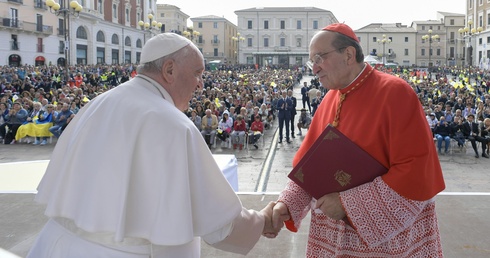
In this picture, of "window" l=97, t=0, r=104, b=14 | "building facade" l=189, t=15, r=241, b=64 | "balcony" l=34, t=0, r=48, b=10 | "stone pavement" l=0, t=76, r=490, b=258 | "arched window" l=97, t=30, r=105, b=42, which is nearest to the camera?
"stone pavement" l=0, t=76, r=490, b=258

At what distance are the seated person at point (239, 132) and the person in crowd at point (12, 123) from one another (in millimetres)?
6724

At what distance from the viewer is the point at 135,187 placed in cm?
202

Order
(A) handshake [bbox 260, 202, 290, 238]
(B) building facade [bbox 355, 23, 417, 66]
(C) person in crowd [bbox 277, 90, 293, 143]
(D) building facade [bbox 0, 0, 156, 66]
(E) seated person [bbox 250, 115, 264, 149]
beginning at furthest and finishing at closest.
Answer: (B) building facade [bbox 355, 23, 417, 66] → (D) building facade [bbox 0, 0, 156, 66] → (C) person in crowd [bbox 277, 90, 293, 143] → (E) seated person [bbox 250, 115, 264, 149] → (A) handshake [bbox 260, 202, 290, 238]

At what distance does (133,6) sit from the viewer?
61812mm

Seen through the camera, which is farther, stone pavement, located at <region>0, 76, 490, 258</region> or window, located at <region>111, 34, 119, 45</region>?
window, located at <region>111, 34, 119, 45</region>

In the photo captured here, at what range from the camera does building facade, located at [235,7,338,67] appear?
8619cm

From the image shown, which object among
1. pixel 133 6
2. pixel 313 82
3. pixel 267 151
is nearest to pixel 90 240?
pixel 267 151

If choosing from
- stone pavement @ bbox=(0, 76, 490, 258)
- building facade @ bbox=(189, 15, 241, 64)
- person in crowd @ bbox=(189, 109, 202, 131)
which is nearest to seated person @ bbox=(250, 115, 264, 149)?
person in crowd @ bbox=(189, 109, 202, 131)

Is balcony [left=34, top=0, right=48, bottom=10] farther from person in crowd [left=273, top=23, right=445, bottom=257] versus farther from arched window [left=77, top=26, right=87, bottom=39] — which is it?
person in crowd [left=273, top=23, right=445, bottom=257]

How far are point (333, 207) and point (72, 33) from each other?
48.3 meters

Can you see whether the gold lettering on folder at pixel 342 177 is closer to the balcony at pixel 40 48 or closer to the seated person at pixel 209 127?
the seated person at pixel 209 127

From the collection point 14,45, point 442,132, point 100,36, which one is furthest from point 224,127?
point 100,36

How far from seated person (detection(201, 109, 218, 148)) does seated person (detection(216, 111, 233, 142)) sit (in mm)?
156

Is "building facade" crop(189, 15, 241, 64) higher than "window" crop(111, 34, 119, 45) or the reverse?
higher
